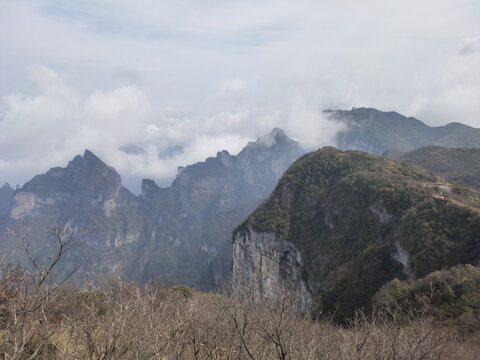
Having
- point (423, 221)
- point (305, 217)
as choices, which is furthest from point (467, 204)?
point (305, 217)

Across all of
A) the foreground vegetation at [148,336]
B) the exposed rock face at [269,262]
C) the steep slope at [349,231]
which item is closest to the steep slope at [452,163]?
the steep slope at [349,231]

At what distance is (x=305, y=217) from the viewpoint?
78.5 metres

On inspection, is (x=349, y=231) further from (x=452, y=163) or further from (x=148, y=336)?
(x=452, y=163)

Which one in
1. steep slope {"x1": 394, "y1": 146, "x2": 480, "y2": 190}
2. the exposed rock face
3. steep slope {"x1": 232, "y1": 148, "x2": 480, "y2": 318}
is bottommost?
the exposed rock face

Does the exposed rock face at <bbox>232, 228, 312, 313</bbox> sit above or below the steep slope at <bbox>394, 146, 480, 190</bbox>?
below

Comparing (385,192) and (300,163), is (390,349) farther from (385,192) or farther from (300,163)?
(300,163)

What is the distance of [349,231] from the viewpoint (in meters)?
64.8

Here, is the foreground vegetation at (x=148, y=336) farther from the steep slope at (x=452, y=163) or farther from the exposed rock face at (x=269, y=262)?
the steep slope at (x=452, y=163)

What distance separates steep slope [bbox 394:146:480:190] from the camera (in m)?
103

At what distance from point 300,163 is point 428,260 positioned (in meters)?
54.1

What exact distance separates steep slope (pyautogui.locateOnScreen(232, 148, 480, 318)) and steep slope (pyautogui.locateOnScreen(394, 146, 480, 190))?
37.2 metres

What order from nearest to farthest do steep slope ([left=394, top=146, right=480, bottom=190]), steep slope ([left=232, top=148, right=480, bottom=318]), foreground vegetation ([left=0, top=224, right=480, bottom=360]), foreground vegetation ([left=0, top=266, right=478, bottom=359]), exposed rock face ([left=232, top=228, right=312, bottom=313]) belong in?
foreground vegetation ([left=0, top=266, right=478, bottom=359])
foreground vegetation ([left=0, top=224, right=480, bottom=360])
steep slope ([left=232, top=148, right=480, bottom=318])
exposed rock face ([left=232, top=228, right=312, bottom=313])
steep slope ([left=394, top=146, right=480, bottom=190])

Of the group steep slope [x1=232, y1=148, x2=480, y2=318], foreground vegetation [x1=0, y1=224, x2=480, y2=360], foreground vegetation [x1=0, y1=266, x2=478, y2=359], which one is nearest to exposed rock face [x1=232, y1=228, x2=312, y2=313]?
steep slope [x1=232, y1=148, x2=480, y2=318]

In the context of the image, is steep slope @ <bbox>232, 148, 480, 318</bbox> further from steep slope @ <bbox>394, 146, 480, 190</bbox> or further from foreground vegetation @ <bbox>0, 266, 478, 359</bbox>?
steep slope @ <bbox>394, 146, 480, 190</bbox>
